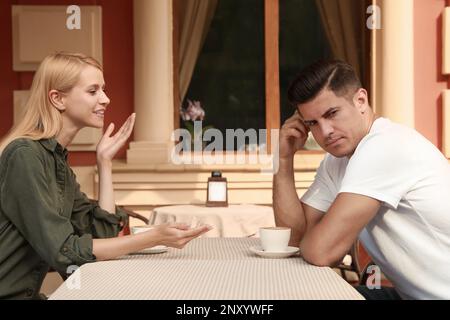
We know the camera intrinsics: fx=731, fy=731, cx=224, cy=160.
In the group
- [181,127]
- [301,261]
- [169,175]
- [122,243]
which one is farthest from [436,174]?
[181,127]

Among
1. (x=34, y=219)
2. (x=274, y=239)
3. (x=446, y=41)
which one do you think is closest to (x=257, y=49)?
(x=446, y=41)

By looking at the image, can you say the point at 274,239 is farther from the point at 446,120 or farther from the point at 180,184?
the point at 446,120

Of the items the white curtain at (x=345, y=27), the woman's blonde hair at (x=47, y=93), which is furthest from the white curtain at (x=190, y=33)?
the woman's blonde hair at (x=47, y=93)

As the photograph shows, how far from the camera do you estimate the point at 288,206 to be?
7.35 ft

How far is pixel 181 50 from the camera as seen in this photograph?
6.14m

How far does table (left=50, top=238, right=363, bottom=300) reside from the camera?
1.44 metres

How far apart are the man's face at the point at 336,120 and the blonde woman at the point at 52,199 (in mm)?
437

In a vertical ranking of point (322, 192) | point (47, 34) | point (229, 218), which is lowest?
point (229, 218)

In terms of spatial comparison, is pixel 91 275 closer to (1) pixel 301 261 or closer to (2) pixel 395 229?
(1) pixel 301 261

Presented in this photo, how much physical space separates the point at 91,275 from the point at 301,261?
557mm

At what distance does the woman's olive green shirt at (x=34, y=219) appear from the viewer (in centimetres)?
178

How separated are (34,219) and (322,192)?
87 cm

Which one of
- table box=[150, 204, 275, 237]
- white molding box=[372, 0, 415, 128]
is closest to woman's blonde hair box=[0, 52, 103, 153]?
table box=[150, 204, 275, 237]

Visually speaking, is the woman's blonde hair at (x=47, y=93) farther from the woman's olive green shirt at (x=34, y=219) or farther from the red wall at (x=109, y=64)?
the red wall at (x=109, y=64)
